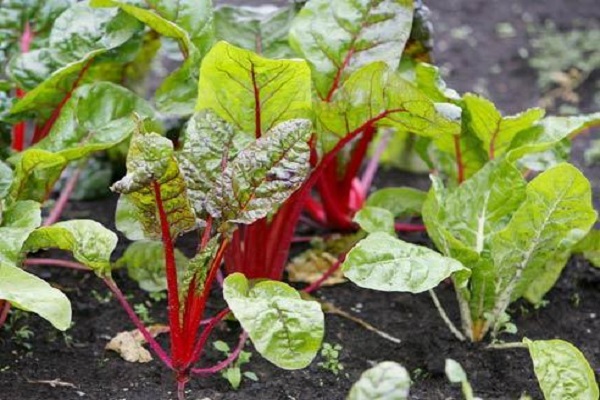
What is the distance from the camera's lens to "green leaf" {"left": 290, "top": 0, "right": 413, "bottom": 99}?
2176mm

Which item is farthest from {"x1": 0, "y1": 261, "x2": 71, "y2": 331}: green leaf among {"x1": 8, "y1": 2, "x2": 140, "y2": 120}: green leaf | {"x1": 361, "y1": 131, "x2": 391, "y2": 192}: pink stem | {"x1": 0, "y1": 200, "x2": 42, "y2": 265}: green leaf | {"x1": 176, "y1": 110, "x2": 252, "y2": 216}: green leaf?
{"x1": 361, "y1": 131, "x2": 391, "y2": 192}: pink stem

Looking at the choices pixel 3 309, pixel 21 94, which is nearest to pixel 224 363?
pixel 3 309

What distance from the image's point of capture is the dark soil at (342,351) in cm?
200

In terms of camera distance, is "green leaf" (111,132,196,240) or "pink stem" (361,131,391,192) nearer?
"green leaf" (111,132,196,240)

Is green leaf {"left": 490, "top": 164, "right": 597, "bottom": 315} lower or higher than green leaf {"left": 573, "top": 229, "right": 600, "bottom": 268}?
higher

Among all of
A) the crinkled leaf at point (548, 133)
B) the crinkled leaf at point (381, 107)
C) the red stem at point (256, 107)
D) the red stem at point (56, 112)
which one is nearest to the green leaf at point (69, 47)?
the red stem at point (56, 112)

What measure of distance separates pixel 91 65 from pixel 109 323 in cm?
59

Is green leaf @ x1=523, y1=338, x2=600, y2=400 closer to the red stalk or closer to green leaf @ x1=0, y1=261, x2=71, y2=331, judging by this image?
green leaf @ x1=0, y1=261, x2=71, y2=331

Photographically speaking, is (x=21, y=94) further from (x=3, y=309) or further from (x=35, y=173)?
(x=3, y=309)

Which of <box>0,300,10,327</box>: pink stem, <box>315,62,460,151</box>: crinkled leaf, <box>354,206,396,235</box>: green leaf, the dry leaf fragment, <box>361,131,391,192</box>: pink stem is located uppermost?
<box>315,62,460,151</box>: crinkled leaf

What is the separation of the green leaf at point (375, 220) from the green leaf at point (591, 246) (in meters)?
0.48

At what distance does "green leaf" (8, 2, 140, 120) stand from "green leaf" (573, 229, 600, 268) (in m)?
1.16

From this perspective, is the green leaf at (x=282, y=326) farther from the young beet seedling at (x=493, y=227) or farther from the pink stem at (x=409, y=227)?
the pink stem at (x=409, y=227)

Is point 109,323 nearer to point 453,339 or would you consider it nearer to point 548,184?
point 453,339
